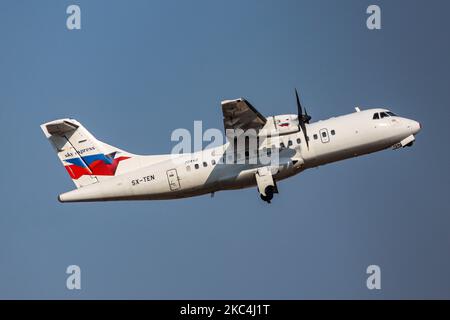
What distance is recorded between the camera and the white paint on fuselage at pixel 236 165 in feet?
80.6

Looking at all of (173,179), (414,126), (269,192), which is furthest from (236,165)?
(414,126)

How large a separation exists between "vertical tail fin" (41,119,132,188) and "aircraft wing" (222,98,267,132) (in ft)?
14.8

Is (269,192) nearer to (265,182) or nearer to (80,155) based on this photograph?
(265,182)

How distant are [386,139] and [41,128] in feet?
41.1

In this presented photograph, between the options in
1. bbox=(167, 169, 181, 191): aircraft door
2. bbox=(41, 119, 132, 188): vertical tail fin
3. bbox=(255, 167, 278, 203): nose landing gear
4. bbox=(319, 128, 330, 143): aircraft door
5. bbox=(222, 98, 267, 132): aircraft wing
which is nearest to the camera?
bbox=(222, 98, 267, 132): aircraft wing

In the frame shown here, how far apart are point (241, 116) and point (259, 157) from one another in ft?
6.23

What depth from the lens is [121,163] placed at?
1013 inches

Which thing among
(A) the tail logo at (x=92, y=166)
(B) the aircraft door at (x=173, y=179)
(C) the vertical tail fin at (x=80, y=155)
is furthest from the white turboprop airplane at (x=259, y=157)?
(A) the tail logo at (x=92, y=166)

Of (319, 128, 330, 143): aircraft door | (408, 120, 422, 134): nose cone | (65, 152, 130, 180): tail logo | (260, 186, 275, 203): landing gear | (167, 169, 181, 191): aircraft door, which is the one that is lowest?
(260, 186, 275, 203): landing gear

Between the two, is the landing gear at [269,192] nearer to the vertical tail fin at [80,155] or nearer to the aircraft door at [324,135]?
the aircraft door at [324,135]

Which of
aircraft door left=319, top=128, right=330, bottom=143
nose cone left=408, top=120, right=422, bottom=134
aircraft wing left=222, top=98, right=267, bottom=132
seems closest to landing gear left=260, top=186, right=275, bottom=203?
aircraft wing left=222, top=98, right=267, bottom=132

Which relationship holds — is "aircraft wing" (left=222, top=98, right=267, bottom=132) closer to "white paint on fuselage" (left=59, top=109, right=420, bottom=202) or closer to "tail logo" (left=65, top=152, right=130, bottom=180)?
"white paint on fuselage" (left=59, top=109, right=420, bottom=202)

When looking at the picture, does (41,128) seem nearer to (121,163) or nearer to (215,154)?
(121,163)

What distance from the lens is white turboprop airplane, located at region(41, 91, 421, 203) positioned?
24438 millimetres
